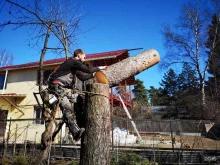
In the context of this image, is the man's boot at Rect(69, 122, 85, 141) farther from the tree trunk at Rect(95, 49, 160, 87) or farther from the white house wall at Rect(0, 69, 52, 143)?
the white house wall at Rect(0, 69, 52, 143)

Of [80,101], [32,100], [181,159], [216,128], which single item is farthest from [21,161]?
[216,128]

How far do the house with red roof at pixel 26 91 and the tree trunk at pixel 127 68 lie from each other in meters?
8.97

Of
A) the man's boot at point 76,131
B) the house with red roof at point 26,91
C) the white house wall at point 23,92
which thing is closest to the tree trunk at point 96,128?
the man's boot at point 76,131

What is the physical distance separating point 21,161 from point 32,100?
880 centimetres

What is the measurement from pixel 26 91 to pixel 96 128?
43.5 feet

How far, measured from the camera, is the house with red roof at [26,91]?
12586 mm

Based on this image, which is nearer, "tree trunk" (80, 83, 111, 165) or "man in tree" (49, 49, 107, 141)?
"tree trunk" (80, 83, 111, 165)

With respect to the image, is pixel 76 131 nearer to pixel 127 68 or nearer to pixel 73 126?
pixel 73 126

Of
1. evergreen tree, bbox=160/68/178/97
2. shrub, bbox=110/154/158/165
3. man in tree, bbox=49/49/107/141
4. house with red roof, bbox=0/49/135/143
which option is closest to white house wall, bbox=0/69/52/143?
house with red roof, bbox=0/49/135/143

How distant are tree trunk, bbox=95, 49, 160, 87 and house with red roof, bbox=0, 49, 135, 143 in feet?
29.4

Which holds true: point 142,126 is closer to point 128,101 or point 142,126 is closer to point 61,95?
point 128,101

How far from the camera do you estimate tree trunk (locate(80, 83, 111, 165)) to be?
239 centimetres

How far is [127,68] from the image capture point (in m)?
3.38

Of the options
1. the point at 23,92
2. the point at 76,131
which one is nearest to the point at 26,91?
the point at 23,92
